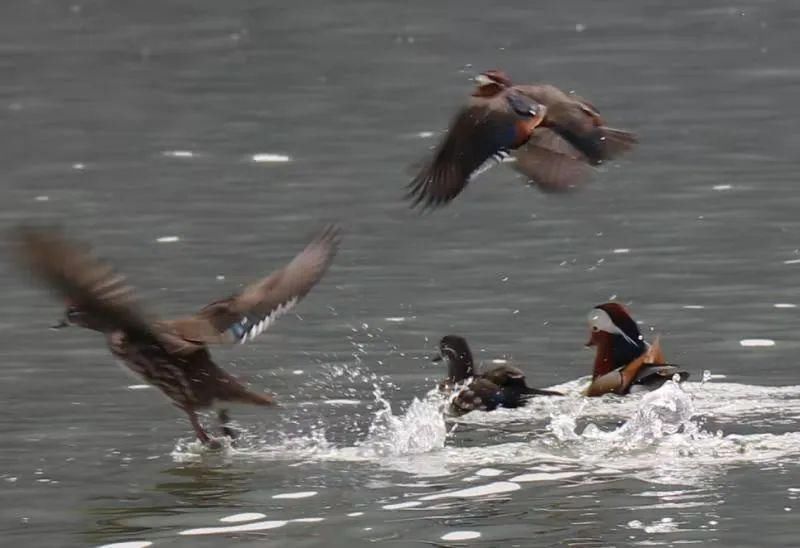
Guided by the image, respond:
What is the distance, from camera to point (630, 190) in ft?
59.5

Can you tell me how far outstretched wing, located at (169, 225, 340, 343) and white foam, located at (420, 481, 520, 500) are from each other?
1611 millimetres

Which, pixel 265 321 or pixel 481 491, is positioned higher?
pixel 265 321

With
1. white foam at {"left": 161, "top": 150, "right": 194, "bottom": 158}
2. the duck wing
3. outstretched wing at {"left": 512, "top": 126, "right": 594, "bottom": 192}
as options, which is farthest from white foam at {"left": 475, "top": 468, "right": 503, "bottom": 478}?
white foam at {"left": 161, "top": 150, "right": 194, "bottom": 158}

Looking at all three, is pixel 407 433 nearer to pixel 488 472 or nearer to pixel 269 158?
pixel 488 472

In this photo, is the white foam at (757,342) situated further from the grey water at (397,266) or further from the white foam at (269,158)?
the white foam at (269,158)

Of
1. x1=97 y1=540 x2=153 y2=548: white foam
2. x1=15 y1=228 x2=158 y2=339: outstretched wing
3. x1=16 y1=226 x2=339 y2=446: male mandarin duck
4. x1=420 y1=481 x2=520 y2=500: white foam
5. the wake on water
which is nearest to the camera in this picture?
x1=97 y1=540 x2=153 y2=548: white foam

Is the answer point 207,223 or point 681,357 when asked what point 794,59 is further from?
point 681,357

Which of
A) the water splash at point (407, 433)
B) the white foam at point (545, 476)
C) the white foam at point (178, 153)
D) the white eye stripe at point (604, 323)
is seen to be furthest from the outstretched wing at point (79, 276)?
the white foam at point (178, 153)

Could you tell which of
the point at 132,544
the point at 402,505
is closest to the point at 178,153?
the point at 402,505

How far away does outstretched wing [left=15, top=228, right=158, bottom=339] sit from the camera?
31.7ft

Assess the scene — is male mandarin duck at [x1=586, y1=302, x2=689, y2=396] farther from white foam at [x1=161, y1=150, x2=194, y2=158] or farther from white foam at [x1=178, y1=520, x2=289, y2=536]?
white foam at [x1=161, y1=150, x2=194, y2=158]

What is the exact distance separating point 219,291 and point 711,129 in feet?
23.0

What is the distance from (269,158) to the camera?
20.1 metres

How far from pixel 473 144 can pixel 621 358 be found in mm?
1470
